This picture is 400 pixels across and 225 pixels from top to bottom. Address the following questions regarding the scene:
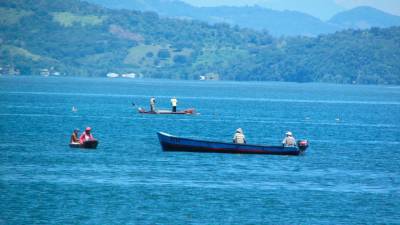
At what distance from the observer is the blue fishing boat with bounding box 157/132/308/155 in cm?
8250

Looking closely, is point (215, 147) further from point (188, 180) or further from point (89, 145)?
point (188, 180)

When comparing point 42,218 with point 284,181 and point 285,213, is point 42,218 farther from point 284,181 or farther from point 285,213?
point 284,181

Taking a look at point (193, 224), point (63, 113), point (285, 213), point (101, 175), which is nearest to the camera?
point (193, 224)

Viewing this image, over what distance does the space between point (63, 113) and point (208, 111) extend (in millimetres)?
28185

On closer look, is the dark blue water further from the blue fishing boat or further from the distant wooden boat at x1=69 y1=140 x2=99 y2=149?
the distant wooden boat at x1=69 y1=140 x2=99 y2=149

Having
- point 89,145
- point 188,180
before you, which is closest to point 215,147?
point 89,145

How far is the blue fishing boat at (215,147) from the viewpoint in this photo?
82500mm

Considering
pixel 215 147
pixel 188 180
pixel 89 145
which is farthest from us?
pixel 89 145

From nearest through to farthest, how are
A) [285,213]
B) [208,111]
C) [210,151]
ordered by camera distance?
[285,213] → [210,151] → [208,111]

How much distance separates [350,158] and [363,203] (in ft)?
87.8

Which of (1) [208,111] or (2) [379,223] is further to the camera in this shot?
(1) [208,111]

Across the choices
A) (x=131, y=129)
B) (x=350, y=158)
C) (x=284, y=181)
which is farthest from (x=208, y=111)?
(x=284, y=181)

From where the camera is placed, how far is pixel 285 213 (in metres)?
55.6

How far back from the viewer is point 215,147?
82938 millimetres
